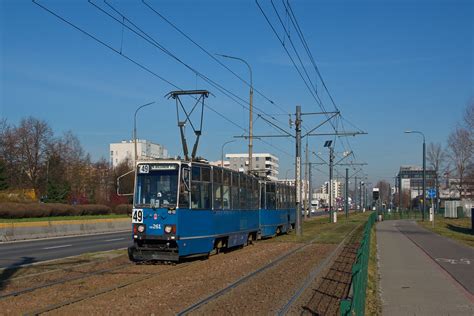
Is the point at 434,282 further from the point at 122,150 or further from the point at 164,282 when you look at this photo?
the point at 122,150

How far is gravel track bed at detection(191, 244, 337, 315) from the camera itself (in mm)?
10484

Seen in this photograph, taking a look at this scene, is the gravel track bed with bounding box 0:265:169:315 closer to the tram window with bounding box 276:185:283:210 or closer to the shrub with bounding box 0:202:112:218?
the tram window with bounding box 276:185:283:210

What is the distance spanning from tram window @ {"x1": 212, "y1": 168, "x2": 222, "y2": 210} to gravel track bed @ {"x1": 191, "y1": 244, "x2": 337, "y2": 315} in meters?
2.96

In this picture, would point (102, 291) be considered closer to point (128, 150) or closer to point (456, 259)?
point (456, 259)

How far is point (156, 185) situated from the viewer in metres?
17.7

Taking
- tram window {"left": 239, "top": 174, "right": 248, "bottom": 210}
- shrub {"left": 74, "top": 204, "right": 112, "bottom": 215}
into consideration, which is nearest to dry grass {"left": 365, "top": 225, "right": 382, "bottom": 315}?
tram window {"left": 239, "top": 174, "right": 248, "bottom": 210}

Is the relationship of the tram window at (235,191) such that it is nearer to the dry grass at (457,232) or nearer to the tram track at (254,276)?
the tram track at (254,276)

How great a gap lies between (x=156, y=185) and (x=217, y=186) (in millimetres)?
3008

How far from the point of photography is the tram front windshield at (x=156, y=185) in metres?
17.4

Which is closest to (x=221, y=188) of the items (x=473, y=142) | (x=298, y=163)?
(x=298, y=163)

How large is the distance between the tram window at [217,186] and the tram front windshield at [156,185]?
7.99ft

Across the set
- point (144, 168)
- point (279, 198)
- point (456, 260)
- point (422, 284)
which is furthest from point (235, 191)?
point (279, 198)

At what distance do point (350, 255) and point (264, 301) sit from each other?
10548mm

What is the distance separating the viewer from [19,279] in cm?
1420
